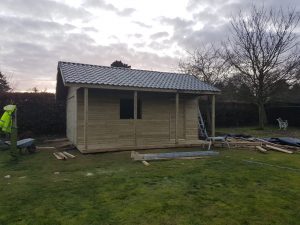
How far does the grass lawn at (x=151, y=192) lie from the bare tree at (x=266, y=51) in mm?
13274

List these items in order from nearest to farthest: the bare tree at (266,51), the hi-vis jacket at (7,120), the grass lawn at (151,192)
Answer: the grass lawn at (151,192) < the hi-vis jacket at (7,120) < the bare tree at (266,51)

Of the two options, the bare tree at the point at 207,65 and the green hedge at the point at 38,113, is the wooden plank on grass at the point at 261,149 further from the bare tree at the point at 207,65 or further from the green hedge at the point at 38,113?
the bare tree at the point at 207,65

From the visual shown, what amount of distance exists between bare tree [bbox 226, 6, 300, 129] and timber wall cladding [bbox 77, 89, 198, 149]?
29.4 ft

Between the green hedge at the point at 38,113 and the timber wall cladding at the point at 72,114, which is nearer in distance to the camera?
the timber wall cladding at the point at 72,114

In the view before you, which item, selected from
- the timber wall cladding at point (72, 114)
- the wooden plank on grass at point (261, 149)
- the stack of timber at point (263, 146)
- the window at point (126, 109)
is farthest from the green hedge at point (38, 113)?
the wooden plank on grass at point (261, 149)

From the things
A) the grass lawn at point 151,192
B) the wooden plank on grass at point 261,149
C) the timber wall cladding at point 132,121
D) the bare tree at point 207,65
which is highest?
the bare tree at point 207,65

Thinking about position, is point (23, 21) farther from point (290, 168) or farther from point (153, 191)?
point (290, 168)

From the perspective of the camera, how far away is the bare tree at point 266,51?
2005cm

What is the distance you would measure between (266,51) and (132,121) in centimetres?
1363

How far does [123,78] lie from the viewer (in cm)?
1149

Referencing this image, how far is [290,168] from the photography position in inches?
291

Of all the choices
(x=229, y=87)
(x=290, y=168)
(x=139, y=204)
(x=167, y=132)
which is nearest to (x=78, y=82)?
(x=167, y=132)

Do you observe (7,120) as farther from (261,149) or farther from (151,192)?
(261,149)

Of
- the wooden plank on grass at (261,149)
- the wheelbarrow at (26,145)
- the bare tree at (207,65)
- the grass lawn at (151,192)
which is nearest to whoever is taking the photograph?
the grass lawn at (151,192)
